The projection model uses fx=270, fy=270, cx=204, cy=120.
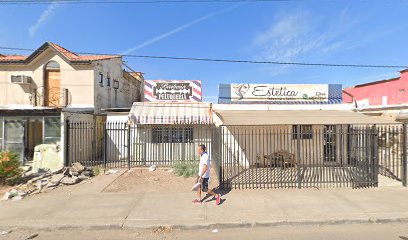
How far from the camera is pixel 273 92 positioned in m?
14.7

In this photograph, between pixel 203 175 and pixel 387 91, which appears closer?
pixel 203 175

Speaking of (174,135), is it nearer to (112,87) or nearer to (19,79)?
(112,87)

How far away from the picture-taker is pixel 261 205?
6887 mm

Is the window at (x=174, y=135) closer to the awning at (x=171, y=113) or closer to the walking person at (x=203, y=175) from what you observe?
the awning at (x=171, y=113)

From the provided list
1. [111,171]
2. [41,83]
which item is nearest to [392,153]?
[111,171]

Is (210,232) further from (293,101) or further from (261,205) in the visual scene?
(293,101)

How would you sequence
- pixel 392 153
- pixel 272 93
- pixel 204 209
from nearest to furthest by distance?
1. pixel 204 209
2. pixel 392 153
3. pixel 272 93

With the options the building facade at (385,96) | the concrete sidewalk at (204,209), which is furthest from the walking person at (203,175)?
the building facade at (385,96)

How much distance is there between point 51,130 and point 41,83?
3.76m

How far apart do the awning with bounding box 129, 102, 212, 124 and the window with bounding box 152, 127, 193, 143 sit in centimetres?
86

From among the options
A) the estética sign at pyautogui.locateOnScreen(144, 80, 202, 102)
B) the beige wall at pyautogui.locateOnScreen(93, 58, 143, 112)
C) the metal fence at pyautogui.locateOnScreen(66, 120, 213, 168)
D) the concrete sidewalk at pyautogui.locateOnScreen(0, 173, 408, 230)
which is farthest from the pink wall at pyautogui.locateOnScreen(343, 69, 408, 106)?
the beige wall at pyautogui.locateOnScreen(93, 58, 143, 112)

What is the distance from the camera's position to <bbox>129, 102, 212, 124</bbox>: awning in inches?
520

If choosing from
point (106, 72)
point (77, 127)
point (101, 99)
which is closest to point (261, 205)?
point (77, 127)

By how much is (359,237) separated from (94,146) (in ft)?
41.5
